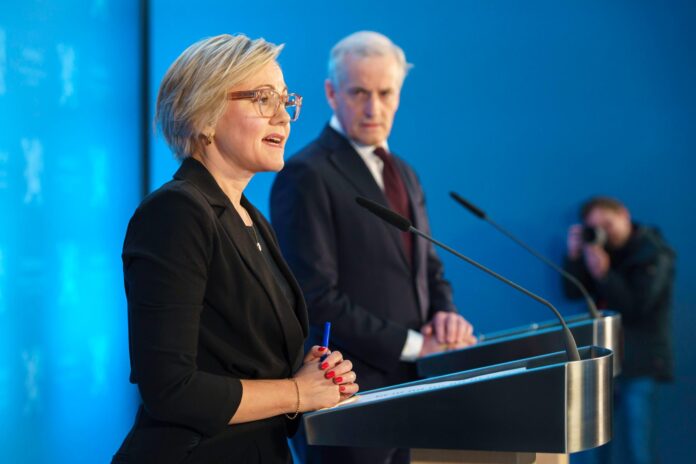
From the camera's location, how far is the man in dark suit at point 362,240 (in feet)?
7.80

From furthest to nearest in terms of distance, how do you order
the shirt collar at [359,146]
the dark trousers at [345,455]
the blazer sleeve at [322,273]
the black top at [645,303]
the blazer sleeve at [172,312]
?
the black top at [645,303], the shirt collar at [359,146], the blazer sleeve at [322,273], the dark trousers at [345,455], the blazer sleeve at [172,312]

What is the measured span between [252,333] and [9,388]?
1.25 metres

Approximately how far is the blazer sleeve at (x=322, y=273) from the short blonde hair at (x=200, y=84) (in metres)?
0.87

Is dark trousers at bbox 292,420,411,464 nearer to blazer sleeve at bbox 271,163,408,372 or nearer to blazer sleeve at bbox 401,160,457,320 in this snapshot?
blazer sleeve at bbox 271,163,408,372

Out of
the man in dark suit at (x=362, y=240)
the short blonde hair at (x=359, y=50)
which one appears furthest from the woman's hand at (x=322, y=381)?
the short blonde hair at (x=359, y=50)

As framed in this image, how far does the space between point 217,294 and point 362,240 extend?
3.61 ft

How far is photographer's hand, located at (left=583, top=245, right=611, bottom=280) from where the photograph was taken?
145 inches

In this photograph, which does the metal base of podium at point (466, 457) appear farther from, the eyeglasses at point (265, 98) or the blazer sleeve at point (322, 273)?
the blazer sleeve at point (322, 273)

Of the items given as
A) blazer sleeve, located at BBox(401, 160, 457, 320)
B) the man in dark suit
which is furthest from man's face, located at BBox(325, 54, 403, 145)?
blazer sleeve, located at BBox(401, 160, 457, 320)

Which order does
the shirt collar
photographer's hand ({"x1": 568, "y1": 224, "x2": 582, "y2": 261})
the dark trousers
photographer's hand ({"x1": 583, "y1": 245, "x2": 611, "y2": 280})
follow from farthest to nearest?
photographer's hand ({"x1": 568, "y1": 224, "x2": 582, "y2": 261})
photographer's hand ({"x1": 583, "y1": 245, "x2": 611, "y2": 280})
the shirt collar
the dark trousers

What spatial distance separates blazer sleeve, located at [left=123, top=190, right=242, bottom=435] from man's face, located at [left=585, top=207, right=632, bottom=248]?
2693 mm

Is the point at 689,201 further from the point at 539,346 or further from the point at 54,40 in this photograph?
the point at 54,40

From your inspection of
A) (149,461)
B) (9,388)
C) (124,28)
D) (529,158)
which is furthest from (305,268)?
(529,158)

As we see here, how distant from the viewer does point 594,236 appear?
146 inches
